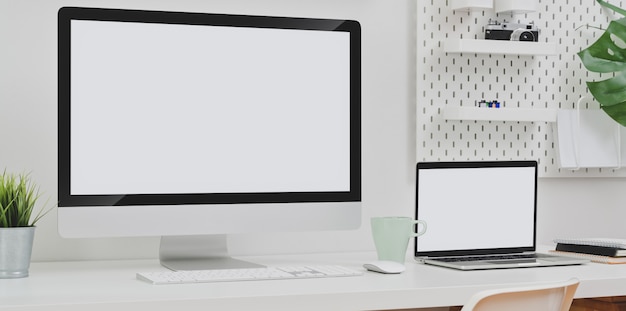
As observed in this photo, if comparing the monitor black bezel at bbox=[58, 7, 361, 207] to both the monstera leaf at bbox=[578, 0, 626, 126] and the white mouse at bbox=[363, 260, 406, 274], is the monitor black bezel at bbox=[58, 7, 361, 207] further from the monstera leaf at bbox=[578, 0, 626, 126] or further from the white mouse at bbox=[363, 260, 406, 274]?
the monstera leaf at bbox=[578, 0, 626, 126]

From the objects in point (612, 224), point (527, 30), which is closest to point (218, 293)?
point (527, 30)

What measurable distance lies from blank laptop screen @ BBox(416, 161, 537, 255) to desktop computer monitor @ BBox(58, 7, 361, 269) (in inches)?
7.3

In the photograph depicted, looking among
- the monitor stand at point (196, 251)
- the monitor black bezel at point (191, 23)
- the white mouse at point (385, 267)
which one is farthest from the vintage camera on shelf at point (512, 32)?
the monitor stand at point (196, 251)

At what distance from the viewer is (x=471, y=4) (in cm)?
233

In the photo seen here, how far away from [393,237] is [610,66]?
84cm

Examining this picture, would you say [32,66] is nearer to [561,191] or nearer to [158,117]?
[158,117]

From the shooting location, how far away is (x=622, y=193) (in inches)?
105

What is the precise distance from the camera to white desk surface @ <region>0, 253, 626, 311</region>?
1494mm

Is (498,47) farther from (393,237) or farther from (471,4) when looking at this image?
(393,237)

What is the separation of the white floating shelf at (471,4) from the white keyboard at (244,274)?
2.72 feet

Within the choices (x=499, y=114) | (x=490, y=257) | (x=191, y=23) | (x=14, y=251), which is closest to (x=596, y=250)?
(x=490, y=257)

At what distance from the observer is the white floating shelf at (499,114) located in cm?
233

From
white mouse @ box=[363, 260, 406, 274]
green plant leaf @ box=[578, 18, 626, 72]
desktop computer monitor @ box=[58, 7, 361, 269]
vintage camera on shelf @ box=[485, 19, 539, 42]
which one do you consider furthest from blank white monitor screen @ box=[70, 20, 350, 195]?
green plant leaf @ box=[578, 18, 626, 72]

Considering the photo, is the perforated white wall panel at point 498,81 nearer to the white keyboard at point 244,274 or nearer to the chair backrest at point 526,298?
the white keyboard at point 244,274
